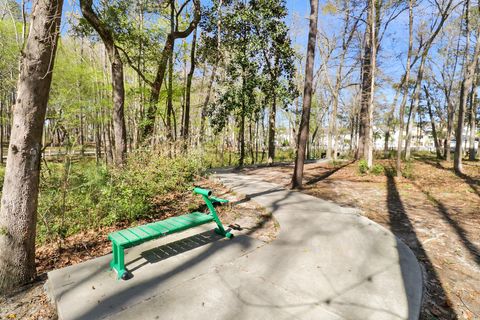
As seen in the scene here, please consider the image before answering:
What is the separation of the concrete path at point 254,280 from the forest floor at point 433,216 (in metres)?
0.26

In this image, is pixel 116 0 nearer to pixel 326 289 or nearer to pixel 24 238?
pixel 24 238

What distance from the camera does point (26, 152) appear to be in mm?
2914

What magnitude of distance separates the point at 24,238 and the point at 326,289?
3.52 m

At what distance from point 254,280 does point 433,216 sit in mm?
4774

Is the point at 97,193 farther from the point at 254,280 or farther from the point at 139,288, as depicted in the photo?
the point at 254,280

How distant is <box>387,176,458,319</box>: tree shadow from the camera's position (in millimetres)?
2703

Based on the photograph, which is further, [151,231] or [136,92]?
[136,92]

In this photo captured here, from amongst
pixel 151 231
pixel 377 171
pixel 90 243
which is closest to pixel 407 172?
pixel 377 171

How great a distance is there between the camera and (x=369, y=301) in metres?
2.58

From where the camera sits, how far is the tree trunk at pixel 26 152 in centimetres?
289

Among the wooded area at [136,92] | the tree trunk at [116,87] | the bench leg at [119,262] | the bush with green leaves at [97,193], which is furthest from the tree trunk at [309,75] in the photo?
the bench leg at [119,262]

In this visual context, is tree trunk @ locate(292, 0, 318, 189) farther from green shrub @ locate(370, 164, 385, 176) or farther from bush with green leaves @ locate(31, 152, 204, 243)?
green shrub @ locate(370, 164, 385, 176)

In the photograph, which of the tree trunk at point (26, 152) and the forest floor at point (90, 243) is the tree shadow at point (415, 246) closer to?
the forest floor at point (90, 243)

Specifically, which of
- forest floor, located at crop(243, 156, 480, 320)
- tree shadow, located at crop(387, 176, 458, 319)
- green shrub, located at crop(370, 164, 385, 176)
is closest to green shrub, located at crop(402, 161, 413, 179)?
forest floor, located at crop(243, 156, 480, 320)
